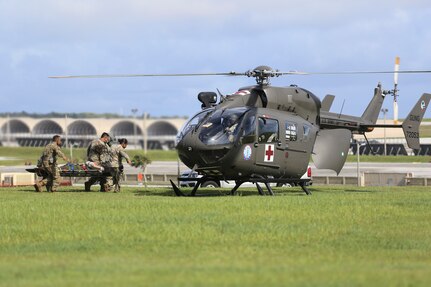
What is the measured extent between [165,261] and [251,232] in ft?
10.8

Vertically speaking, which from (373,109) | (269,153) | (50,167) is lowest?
(50,167)

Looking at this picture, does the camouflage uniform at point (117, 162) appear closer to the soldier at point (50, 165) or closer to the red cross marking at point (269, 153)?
the soldier at point (50, 165)

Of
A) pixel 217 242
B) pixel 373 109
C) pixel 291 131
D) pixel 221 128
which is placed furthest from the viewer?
pixel 373 109

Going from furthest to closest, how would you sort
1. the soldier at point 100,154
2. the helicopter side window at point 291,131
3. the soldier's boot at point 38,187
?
the soldier at point 100,154, the soldier's boot at point 38,187, the helicopter side window at point 291,131

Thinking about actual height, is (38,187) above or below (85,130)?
below

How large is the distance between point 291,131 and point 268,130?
4.12ft

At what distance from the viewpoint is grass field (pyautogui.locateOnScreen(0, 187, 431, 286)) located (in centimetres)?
1167

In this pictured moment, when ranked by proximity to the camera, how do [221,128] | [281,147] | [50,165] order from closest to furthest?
[221,128] → [281,147] → [50,165]

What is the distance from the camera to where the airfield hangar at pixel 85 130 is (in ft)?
331

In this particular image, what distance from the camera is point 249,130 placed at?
2566cm

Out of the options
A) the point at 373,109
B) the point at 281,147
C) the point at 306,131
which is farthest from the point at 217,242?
the point at 373,109

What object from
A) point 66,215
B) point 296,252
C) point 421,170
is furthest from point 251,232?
point 421,170

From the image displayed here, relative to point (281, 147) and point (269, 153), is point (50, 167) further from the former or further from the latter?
point (281, 147)

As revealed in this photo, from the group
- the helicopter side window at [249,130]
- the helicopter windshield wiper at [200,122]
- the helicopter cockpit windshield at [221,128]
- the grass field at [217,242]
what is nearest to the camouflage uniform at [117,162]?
the helicopter windshield wiper at [200,122]
